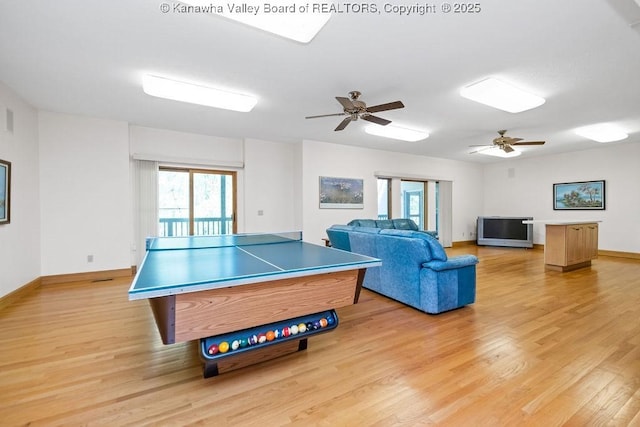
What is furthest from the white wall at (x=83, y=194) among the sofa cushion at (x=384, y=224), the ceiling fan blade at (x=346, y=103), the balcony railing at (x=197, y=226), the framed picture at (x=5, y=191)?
the sofa cushion at (x=384, y=224)

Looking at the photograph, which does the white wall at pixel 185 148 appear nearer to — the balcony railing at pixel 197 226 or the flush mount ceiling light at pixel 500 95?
the balcony railing at pixel 197 226

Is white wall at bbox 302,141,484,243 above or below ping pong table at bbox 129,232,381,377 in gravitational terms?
above

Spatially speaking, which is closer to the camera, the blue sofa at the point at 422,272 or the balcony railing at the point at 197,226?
the blue sofa at the point at 422,272

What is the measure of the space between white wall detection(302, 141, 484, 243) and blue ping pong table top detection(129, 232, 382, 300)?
337 cm

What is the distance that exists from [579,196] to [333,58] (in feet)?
25.0

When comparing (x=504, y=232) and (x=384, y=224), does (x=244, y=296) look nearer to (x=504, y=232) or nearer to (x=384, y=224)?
(x=384, y=224)

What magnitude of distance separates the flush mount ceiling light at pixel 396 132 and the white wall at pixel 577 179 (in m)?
4.51

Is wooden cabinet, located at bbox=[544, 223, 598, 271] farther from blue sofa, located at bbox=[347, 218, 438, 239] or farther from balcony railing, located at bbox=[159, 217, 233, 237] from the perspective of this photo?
balcony railing, located at bbox=[159, 217, 233, 237]

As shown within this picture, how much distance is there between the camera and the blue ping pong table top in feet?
4.25

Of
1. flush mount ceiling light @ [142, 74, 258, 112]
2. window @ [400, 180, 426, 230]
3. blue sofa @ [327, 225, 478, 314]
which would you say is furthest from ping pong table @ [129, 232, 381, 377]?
window @ [400, 180, 426, 230]

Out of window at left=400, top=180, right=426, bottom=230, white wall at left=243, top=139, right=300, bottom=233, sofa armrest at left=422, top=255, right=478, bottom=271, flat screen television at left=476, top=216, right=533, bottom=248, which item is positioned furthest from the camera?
window at left=400, top=180, right=426, bottom=230

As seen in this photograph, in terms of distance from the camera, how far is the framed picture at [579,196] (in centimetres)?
650

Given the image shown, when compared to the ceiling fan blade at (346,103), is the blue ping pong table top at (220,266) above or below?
below

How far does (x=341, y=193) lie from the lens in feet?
20.3
